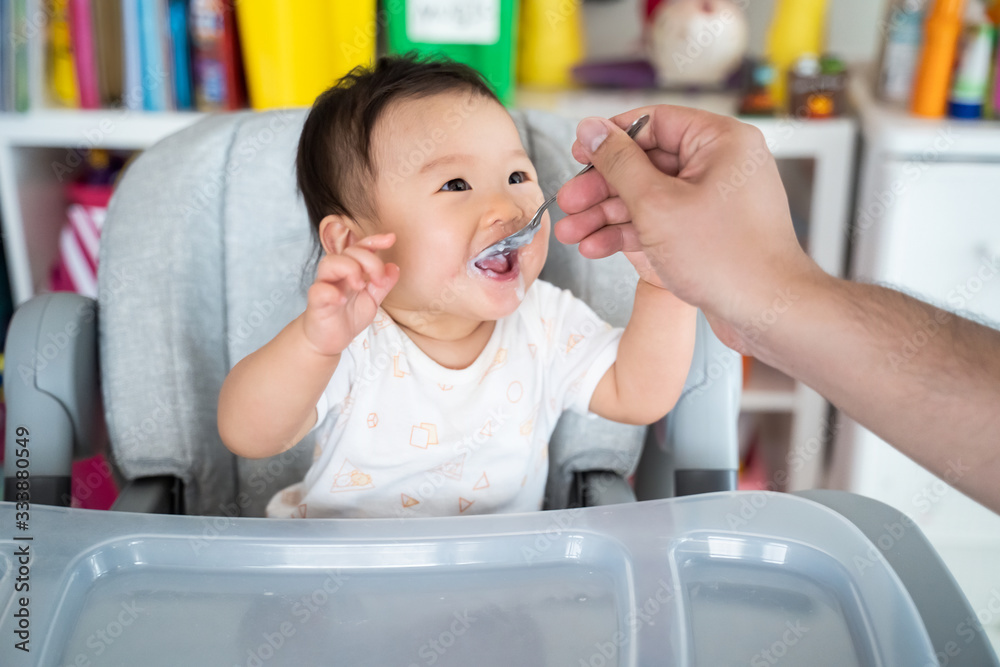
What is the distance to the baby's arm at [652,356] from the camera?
2.89 ft

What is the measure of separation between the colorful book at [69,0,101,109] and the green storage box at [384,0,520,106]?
55cm

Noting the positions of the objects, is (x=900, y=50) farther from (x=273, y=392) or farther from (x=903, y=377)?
(x=273, y=392)

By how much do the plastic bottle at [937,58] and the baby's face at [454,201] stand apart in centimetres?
95

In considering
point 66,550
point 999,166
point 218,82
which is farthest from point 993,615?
point 218,82

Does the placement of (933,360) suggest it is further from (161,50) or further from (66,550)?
(161,50)

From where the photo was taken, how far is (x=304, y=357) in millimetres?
752

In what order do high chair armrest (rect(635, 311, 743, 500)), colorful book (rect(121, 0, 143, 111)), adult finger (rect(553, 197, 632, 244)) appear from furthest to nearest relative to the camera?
colorful book (rect(121, 0, 143, 111)) < high chair armrest (rect(635, 311, 743, 500)) < adult finger (rect(553, 197, 632, 244))

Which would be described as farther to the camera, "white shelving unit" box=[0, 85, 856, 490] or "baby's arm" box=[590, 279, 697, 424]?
"white shelving unit" box=[0, 85, 856, 490]

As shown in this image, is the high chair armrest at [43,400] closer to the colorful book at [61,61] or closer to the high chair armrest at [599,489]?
the high chair armrest at [599,489]

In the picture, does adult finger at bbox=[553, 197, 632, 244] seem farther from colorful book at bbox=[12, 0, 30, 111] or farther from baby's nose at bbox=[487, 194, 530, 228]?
colorful book at bbox=[12, 0, 30, 111]

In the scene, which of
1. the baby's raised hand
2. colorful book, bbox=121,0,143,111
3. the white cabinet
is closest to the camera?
the baby's raised hand

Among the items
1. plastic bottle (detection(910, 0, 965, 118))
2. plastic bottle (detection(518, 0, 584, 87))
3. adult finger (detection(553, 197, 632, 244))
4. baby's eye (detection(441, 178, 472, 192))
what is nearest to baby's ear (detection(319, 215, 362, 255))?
baby's eye (detection(441, 178, 472, 192))

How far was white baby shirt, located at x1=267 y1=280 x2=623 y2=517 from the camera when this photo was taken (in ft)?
3.01

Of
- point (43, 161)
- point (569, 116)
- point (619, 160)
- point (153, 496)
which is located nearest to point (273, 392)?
point (153, 496)
